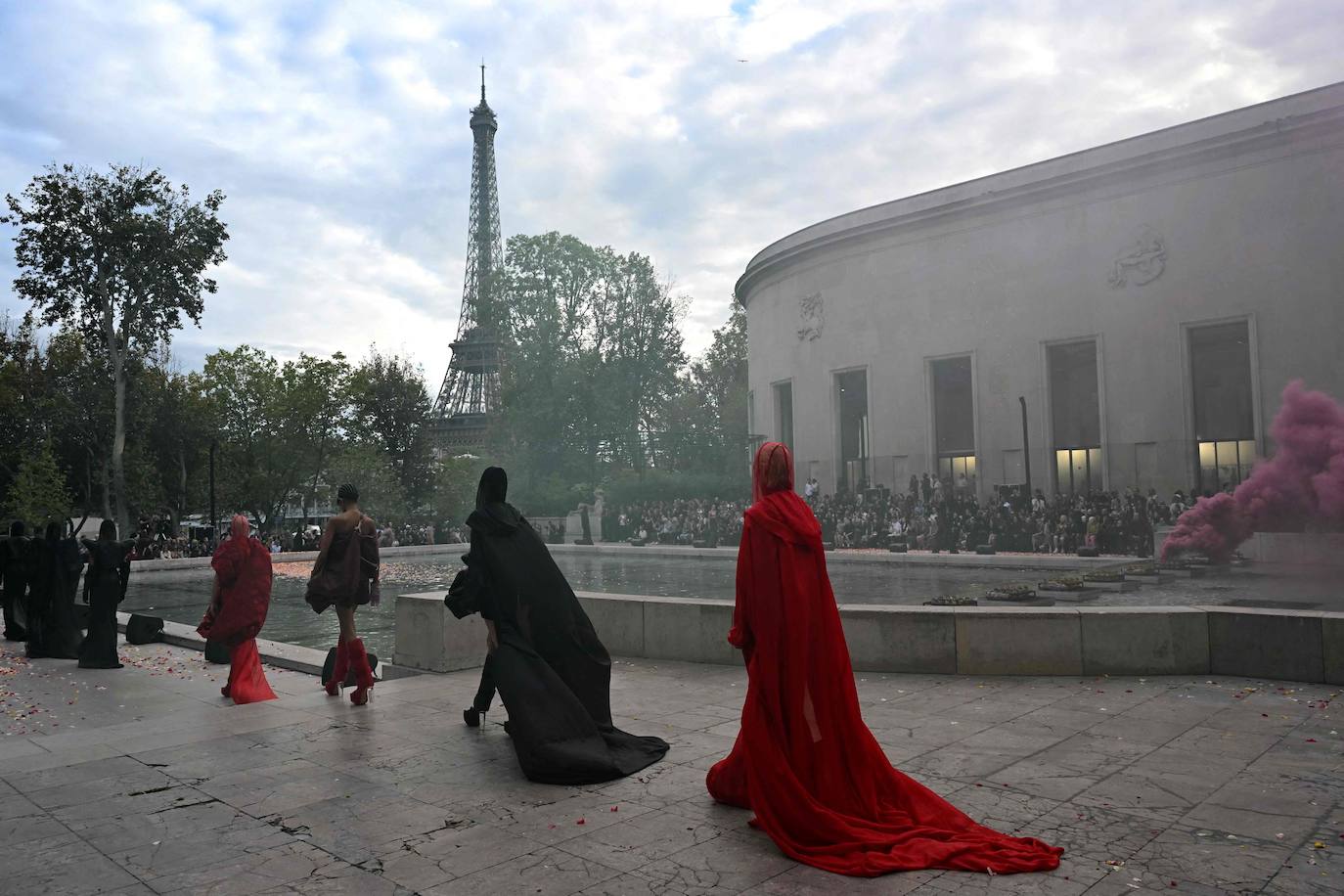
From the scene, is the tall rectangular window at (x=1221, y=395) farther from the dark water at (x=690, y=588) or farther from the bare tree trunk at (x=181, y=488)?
the bare tree trunk at (x=181, y=488)

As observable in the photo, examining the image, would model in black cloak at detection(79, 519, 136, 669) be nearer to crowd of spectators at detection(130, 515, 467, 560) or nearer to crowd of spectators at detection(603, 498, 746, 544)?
crowd of spectators at detection(130, 515, 467, 560)

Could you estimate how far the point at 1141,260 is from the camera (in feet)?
103

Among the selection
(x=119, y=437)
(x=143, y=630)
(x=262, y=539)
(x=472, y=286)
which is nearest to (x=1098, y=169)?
(x=143, y=630)

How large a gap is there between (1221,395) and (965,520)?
14924 mm

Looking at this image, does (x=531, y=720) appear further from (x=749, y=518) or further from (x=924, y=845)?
(x=924, y=845)

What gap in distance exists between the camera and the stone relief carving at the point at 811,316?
4075 centimetres

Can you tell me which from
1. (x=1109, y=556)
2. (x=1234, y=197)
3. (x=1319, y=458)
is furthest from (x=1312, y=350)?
(x=1109, y=556)

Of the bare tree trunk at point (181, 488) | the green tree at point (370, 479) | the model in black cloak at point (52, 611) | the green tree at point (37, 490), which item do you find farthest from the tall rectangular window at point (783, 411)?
the model in black cloak at point (52, 611)

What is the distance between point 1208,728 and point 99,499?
4200 centimetres

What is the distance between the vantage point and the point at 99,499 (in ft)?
125

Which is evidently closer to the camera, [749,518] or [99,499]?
[749,518]

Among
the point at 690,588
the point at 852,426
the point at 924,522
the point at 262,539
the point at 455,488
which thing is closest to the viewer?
the point at 690,588

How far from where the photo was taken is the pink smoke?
2027 centimetres

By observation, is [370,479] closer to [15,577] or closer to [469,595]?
[15,577]
